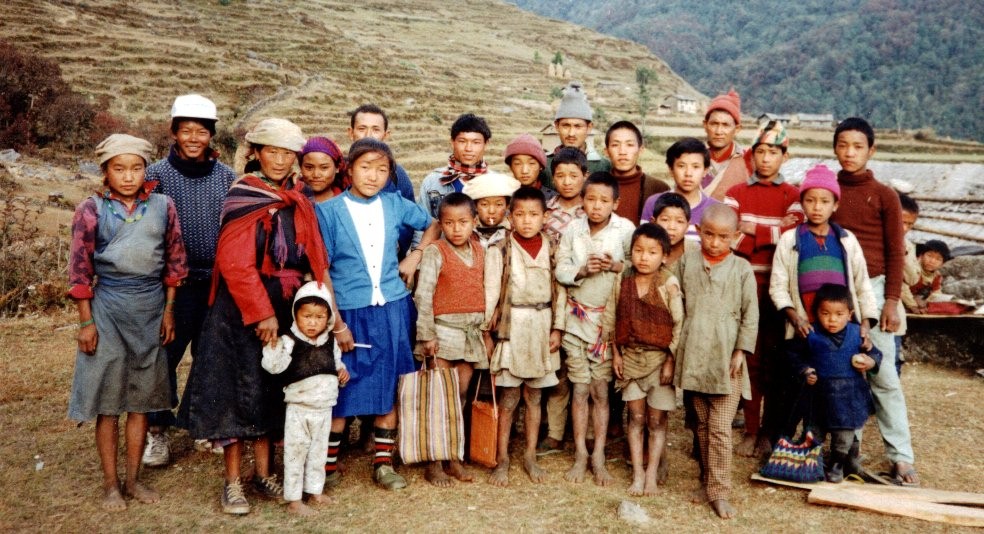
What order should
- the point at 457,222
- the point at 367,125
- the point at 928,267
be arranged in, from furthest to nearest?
the point at 928,267 → the point at 367,125 → the point at 457,222

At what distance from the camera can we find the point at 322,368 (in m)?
3.14

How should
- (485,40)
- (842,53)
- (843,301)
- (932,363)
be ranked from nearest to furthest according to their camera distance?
(843,301), (932,363), (485,40), (842,53)

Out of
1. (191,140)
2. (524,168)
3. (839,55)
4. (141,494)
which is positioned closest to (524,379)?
(524,168)

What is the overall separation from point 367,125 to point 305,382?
1.84 metres

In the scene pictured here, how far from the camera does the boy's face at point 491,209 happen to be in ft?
11.9

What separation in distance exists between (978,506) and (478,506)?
270cm

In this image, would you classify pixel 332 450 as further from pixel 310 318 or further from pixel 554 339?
pixel 554 339

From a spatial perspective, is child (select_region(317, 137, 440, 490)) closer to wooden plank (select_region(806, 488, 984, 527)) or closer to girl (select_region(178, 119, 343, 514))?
girl (select_region(178, 119, 343, 514))

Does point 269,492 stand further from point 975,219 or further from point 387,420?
point 975,219

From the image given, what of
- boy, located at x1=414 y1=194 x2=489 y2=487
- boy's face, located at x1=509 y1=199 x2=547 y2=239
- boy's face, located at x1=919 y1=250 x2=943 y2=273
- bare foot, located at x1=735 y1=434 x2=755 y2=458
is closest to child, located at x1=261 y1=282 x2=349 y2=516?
boy, located at x1=414 y1=194 x2=489 y2=487

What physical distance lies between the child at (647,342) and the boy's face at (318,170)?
69.9 inches

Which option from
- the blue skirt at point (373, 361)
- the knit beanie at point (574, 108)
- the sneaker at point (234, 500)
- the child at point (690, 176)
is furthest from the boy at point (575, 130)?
the sneaker at point (234, 500)

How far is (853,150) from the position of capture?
12.1 feet

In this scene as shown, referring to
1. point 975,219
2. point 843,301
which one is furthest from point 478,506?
point 975,219
